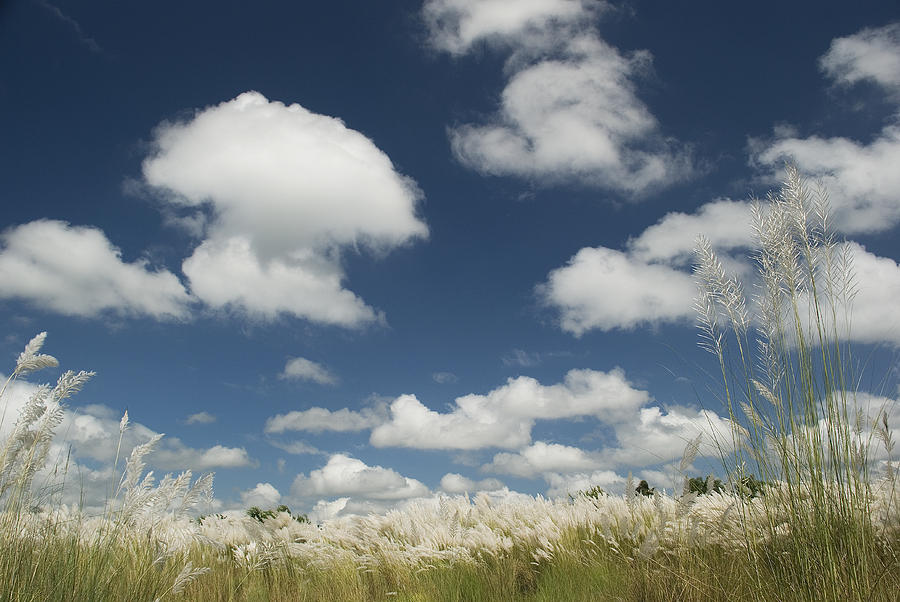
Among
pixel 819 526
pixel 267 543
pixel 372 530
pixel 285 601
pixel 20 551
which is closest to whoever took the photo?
pixel 819 526

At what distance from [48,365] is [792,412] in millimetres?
4226

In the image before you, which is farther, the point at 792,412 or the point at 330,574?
the point at 330,574

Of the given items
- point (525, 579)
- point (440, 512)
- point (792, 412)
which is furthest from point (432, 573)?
point (792, 412)

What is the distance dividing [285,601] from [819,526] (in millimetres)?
4344

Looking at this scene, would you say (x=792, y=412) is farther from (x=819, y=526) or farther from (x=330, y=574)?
(x=330, y=574)

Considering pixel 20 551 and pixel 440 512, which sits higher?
pixel 440 512

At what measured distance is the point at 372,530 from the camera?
7.10 metres

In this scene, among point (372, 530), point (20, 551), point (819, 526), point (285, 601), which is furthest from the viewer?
point (372, 530)

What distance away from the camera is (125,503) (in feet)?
13.0

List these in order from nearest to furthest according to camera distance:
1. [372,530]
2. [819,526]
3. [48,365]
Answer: [819,526] → [48,365] → [372,530]

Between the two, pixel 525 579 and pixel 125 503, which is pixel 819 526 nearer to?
pixel 525 579

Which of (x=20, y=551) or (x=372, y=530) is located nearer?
(x=20, y=551)

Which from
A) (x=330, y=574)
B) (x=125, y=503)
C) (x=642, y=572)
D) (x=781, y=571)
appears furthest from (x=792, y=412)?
(x=330, y=574)

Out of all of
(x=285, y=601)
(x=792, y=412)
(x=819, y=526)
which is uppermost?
(x=792, y=412)
